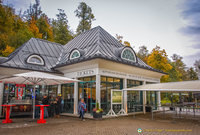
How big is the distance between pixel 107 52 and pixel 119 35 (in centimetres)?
2140

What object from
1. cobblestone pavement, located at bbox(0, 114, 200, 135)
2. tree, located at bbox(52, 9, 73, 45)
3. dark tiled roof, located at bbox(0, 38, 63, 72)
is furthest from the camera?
tree, located at bbox(52, 9, 73, 45)

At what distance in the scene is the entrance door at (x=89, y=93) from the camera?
1367 centimetres

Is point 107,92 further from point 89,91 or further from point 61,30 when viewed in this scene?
point 61,30

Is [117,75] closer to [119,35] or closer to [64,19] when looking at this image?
[119,35]

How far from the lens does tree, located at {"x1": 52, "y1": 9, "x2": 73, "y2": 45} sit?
122ft

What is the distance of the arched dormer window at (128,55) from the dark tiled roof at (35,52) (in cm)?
686

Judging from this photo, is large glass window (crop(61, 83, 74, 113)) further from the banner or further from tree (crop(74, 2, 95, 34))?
tree (crop(74, 2, 95, 34))

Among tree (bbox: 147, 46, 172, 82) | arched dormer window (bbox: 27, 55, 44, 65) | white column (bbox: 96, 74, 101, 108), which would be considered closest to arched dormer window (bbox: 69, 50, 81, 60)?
arched dormer window (bbox: 27, 55, 44, 65)

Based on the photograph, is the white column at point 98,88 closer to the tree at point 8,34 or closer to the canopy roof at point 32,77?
the canopy roof at point 32,77

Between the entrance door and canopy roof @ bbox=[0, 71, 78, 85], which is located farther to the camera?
the entrance door

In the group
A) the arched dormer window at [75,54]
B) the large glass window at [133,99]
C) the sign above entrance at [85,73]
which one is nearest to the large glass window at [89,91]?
the sign above entrance at [85,73]

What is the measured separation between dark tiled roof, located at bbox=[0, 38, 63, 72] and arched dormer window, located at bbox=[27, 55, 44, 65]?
37cm

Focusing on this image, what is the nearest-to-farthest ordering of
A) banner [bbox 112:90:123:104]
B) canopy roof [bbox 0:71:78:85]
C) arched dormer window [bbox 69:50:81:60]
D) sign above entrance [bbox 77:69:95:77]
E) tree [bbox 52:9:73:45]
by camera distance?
canopy roof [bbox 0:71:78:85] → banner [bbox 112:90:123:104] → sign above entrance [bbox 77:69:95:77] → arched dormer window [bbox 69:50:81:60] → tree [bbox 52:9:73:45]

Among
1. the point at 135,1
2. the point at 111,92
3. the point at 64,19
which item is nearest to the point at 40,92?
the point at 111,92
